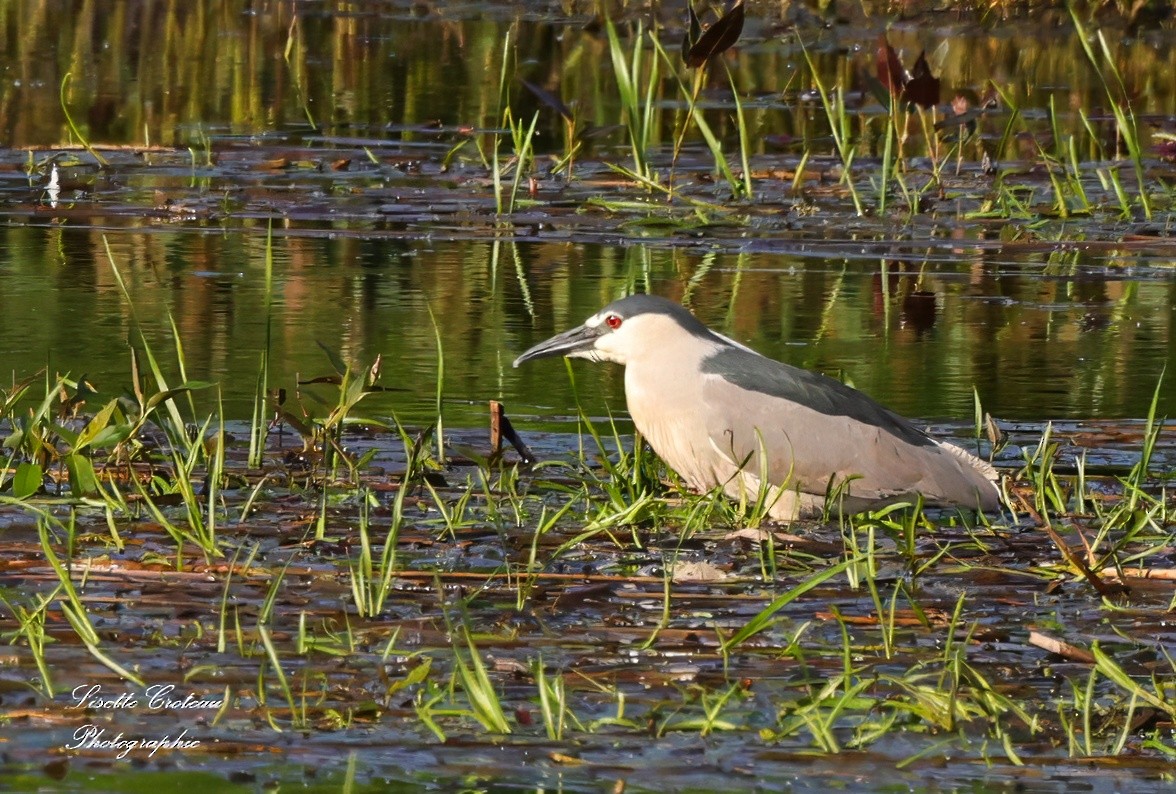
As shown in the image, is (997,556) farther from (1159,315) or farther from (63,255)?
(63,255)

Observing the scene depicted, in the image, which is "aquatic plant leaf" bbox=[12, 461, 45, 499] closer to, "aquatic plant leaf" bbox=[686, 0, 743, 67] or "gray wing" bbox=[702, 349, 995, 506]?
"gray wing" bbox=[702, 349, 995, 506]

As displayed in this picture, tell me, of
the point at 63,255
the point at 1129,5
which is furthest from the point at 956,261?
the point at 1129,5

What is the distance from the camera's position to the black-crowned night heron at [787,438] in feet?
16.9

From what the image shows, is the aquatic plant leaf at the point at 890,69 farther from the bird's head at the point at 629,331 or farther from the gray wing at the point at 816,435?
the gray wing at the point at 816,435

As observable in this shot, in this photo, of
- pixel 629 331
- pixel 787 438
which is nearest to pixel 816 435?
pixel 787 438

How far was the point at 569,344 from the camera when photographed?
5.68 meters

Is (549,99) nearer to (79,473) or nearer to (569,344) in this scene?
(569,344)

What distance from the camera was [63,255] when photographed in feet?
29.0

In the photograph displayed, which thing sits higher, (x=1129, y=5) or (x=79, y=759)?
(x=1129, y=5)

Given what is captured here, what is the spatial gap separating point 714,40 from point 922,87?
41.1 inches

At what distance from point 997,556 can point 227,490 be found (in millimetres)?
1781

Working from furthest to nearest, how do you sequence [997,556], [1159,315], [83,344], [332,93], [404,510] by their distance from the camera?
[332,93]
[1159,315]
[83,344]
[404,510]
[997,556]

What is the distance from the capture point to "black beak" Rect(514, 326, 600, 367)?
566cm

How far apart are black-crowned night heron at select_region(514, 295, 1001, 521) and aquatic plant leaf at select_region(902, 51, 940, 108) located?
497cm
